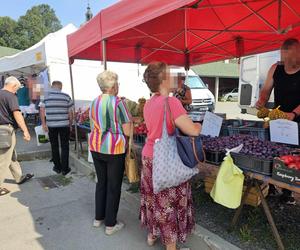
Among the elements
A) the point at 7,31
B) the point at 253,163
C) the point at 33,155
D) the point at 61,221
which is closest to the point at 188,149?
the point at 253,163

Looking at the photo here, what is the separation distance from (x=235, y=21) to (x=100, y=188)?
3396 mm

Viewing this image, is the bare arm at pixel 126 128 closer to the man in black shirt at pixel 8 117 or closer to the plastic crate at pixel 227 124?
the plastic crate at pixel 227 124

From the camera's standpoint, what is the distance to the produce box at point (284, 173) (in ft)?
6.66

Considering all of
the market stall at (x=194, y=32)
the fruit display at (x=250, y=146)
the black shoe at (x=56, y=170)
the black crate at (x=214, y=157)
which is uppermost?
the market stall at (x=194, y=32)

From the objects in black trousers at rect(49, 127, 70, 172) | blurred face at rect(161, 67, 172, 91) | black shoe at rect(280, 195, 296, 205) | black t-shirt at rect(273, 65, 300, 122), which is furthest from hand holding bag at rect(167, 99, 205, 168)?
black trousers at rect(49, 127, 70, 172)

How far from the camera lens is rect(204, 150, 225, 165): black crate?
8.62 feet

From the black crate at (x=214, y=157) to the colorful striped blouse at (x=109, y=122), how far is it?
0.89m

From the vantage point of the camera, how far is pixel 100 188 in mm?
3281

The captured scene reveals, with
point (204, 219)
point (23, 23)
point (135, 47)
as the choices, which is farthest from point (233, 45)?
point (23, 23)

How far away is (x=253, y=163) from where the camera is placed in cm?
235

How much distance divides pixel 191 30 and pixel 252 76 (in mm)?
4756

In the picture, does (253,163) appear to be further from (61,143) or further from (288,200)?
(61,143)

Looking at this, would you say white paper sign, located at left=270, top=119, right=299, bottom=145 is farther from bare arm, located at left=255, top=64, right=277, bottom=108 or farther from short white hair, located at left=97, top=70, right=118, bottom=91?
short white hair, located at left=97, top=70, right=118, bottom=91

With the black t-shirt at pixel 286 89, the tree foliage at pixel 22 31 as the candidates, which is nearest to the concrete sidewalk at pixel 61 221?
the black t-shirt at pixel 286 89
